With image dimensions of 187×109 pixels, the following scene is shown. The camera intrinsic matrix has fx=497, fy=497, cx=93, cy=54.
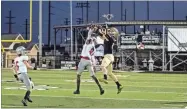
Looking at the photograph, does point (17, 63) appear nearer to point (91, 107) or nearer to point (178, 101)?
point (91, 107)

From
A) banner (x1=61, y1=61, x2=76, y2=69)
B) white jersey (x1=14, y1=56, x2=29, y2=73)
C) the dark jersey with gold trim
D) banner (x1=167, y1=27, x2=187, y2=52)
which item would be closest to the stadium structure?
banner (x1=167, y1=27, x2=187, y2=52)

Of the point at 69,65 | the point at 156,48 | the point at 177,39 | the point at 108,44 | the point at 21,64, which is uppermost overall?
the point at 177,39

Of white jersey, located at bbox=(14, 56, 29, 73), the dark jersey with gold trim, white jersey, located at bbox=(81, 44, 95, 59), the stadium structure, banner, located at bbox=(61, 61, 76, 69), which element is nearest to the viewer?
white jersey, located at bbox=(14, 56, 29, 73)

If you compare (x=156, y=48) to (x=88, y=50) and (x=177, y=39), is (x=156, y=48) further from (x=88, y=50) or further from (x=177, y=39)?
(x=88, y=50)

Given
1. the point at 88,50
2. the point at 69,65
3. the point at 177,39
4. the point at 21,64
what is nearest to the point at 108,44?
the point at 88,50

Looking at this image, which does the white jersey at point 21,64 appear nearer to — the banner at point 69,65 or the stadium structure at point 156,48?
the stadium structure at point 156,48

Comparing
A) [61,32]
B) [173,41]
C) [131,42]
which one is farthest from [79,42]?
[173,41]

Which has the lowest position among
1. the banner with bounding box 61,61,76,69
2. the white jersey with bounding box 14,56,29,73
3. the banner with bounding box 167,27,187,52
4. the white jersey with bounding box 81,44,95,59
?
the banner with bounding box 61,61,76,69

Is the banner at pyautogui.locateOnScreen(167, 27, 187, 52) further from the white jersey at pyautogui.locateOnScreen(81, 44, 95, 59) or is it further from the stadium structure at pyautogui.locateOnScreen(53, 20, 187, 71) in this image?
the white jersey at pyautogui.locateOnScreen(81, 44, 95, 59)

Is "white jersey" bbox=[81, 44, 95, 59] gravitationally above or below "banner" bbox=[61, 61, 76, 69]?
above

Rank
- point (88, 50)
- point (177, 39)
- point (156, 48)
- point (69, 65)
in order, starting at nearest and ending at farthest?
1. point (88, 50)
2. point (177, 39)
3. point (156, 48)
4. point (69, 65)

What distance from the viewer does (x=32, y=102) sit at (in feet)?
40.3

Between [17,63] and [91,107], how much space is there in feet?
6.98

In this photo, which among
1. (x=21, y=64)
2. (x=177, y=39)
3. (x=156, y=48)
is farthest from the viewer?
(x=156, y=48)
